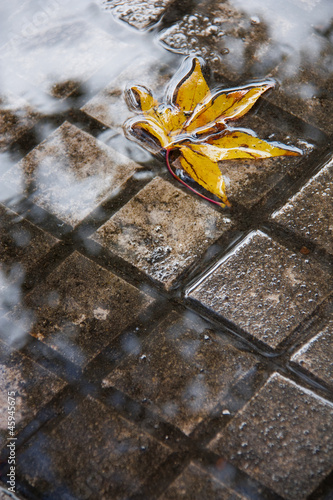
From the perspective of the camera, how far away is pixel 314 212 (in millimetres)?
1470

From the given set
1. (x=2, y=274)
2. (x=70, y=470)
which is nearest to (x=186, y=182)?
(x=2, y=274)

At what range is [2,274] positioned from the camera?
56.6 inches

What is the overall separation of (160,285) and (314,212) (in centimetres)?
57

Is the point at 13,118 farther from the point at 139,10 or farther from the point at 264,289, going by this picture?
the point at 264,289

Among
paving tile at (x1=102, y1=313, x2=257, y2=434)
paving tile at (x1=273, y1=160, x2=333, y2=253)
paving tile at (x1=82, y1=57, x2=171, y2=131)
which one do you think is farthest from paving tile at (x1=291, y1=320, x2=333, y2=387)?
paving tile at (x1=82, y1=57, x2=171, y2=131)

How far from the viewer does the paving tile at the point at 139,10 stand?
1.85 m

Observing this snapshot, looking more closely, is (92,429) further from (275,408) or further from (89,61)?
(89,61)

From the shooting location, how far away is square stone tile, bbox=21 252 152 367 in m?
1.34

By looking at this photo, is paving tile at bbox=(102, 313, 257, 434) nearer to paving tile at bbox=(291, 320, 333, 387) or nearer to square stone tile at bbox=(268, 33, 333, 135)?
paving tile at bbox=(291, 320, 333, 387)

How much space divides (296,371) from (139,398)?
467mm

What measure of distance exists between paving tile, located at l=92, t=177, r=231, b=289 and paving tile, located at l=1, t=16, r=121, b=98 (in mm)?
598

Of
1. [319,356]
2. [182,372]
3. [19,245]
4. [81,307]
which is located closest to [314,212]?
[319,356]

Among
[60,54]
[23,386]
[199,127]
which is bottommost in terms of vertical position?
[23,386]

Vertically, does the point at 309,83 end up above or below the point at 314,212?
above
